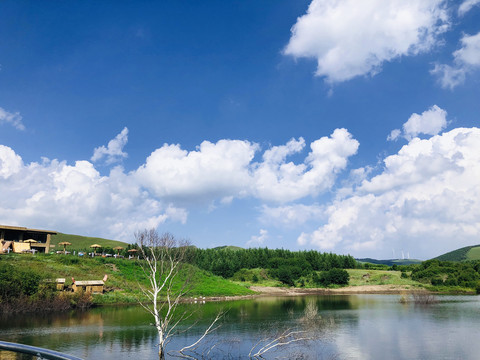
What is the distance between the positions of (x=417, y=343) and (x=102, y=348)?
28715mm

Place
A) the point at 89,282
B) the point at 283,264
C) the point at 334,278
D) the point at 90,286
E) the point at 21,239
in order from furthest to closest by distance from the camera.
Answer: the point at 283,264 < the point at 334,278 < the point at 21,239 < the point at 89,282 < the point at 90,286

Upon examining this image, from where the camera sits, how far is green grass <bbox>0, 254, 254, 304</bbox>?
65.6 m

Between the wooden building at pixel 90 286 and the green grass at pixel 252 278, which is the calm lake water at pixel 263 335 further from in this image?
the green grass at pixel 252 278

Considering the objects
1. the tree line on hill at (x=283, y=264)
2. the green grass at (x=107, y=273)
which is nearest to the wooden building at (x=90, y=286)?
the green grass at (x=107, y=273)

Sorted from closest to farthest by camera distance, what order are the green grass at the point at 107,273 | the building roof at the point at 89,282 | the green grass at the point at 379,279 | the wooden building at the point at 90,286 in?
the wooden building at the point at 90,286 < the building roof at the point at 89,282 < the green grass at the point at 107,273 < the green grass at the point at 379,279

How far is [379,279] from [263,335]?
330 ft

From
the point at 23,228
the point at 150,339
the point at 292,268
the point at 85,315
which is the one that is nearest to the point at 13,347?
the point at 150,339

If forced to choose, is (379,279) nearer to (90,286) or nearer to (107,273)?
(107,273)

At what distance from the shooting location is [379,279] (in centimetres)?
12369

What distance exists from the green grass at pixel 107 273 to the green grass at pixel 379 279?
49538 millimetres

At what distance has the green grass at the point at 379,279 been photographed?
119963 millimetres

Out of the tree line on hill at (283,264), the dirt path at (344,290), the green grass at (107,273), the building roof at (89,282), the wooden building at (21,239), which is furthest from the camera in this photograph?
the tree line on hill at (283,264)

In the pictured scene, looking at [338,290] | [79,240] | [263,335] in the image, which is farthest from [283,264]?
[263,335]

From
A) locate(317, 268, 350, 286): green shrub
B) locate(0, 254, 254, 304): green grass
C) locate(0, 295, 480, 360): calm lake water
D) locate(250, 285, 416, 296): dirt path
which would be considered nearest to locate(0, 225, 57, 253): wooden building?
locate(0, 254, 254, 304): green grass
